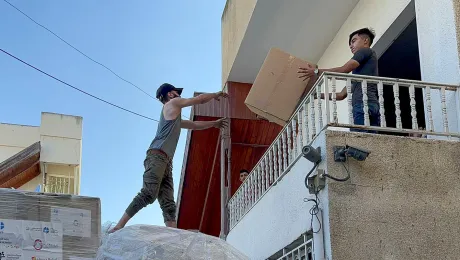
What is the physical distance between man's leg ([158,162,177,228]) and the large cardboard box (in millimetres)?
1392

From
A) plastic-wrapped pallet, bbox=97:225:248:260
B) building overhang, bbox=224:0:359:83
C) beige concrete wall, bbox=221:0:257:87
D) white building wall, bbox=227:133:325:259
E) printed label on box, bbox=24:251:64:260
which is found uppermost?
beige concrete wall, bbox=221:0:257:87

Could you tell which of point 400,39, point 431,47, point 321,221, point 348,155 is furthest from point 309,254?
point 400,39

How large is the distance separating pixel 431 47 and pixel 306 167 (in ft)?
5.58

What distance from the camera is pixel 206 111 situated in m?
10.4

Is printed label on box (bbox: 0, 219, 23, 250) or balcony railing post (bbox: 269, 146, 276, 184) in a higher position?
balcony railing post (bbox: 269, 146, 276, 184)

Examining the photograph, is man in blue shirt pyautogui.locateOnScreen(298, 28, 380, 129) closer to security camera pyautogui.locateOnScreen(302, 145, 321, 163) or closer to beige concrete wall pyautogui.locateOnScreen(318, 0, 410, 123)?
security camera pyautogui.locateOnScreen(302, 145, 321, 163)

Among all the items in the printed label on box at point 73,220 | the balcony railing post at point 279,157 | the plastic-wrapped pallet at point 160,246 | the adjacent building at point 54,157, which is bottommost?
the plastic-wrapped pallet at point 160,246

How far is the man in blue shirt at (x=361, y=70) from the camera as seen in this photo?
5711 mm

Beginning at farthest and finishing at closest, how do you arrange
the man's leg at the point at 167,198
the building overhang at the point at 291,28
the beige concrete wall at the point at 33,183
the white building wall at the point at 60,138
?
the beige concrete wall at the point at 33,183 < the white building wall at the point at 60,138 < the building overhang at the point at 291,28 < the man's leg at the point at 167,198

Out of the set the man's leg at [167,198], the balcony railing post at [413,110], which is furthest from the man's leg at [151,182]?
the balcony railing post at [413,110]

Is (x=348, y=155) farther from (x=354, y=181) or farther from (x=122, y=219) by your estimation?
(x=122, y=219)

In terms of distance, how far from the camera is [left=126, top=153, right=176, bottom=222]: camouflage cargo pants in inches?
231

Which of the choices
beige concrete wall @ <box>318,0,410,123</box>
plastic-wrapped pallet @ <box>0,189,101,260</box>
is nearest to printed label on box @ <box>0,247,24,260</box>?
plastic-wrapped pallet @ <box>0,189,101,260</box>

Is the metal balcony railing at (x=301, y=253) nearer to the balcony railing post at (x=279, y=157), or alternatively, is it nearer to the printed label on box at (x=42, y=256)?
the balcony railing post at (x=279, y=157)
